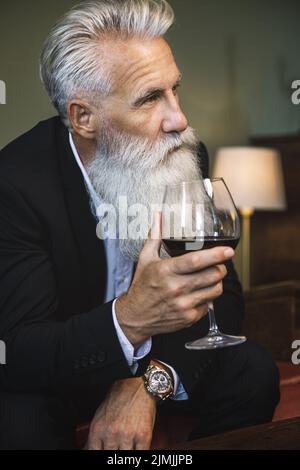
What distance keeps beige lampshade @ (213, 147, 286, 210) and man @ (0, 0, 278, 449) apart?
2.03 meters

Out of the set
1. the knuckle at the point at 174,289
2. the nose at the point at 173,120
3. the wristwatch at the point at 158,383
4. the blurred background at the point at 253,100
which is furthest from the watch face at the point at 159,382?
the blurred background at the point at 253,100

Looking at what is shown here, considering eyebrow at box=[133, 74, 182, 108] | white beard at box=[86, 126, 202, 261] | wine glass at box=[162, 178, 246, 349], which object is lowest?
wine glass at box=[162, 178, 246, 349]

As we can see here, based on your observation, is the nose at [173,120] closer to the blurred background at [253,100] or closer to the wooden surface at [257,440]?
the wooden surface at [257,440]

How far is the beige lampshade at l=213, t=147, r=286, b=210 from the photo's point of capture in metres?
3.89

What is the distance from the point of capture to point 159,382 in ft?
5.18

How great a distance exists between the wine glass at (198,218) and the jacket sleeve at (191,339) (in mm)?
297

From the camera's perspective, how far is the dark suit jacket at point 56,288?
143 centimetres

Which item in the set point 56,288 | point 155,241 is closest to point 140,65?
point 56,288

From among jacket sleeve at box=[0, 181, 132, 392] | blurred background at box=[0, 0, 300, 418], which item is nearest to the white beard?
jacket sleeve at box=[0, 181, 132, 392]

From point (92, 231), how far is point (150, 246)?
1.70 feet

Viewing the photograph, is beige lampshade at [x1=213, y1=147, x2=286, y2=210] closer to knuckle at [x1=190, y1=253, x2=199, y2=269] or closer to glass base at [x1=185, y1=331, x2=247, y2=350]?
glass base at [x1=185, y1=331, x2=247, y2=350]

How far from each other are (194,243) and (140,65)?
72 centimetres

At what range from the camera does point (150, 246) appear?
50.9 inches
